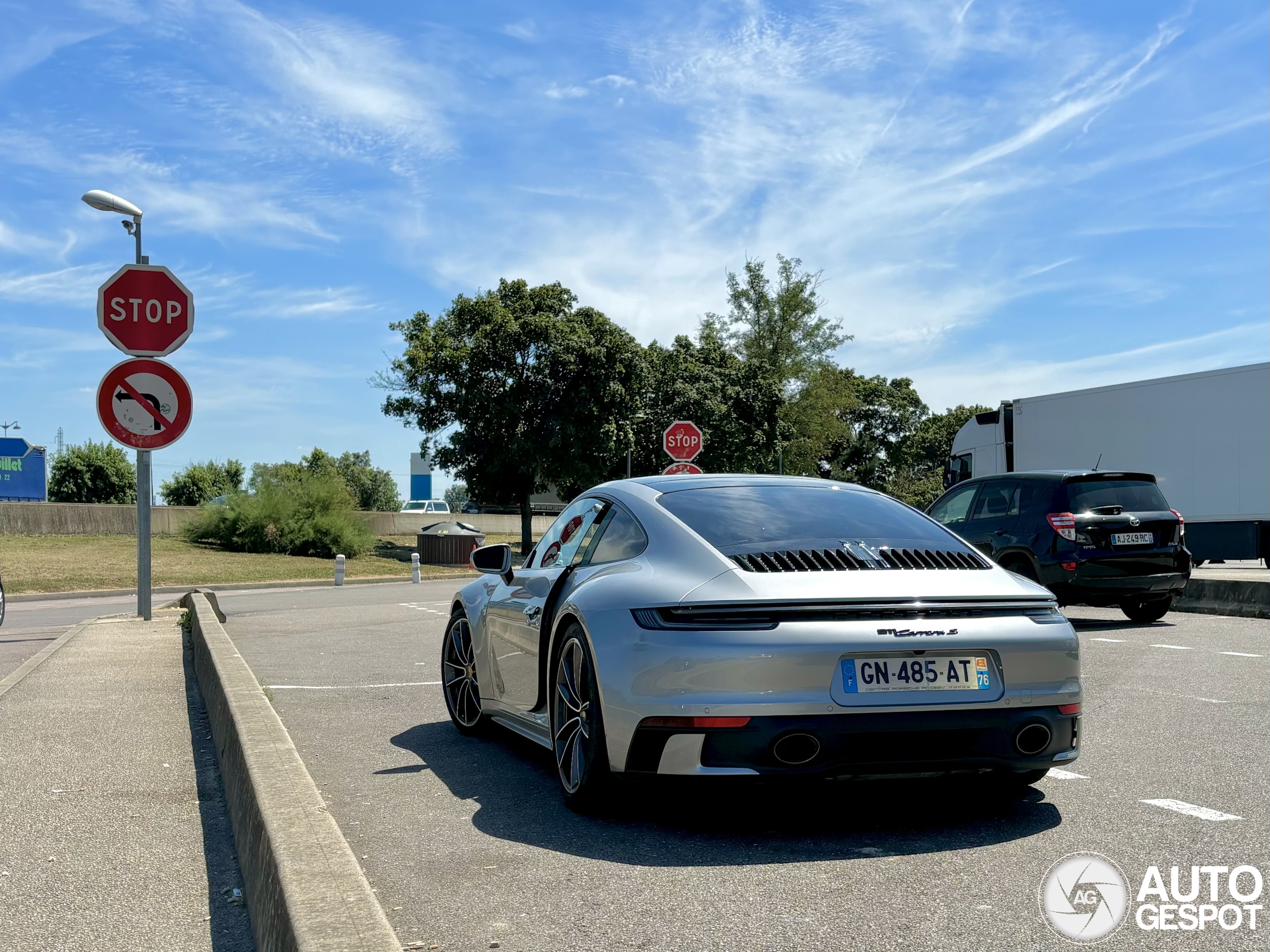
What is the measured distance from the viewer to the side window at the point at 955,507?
14.2 meters

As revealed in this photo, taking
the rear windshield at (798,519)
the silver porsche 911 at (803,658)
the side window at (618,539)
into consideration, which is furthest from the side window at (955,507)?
the silver porsche 911 at (803,658)

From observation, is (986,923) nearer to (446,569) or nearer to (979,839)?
(979,839)

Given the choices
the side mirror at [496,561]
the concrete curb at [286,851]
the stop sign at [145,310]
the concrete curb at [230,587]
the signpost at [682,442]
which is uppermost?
the stop sign at [145,310]

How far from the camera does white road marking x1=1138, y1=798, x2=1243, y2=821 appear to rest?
176 inches

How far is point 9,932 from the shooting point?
11.4 ft

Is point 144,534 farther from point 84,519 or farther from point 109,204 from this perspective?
point 84,519

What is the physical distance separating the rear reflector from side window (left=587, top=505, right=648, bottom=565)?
0.90 m

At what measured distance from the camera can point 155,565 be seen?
32.2 meters

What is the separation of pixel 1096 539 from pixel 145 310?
33.3 ft

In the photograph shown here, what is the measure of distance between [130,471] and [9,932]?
10919 cm

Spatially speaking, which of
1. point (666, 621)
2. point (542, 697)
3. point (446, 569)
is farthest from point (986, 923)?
point (446, 569)

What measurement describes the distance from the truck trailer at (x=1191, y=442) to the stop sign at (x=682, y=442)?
17.9ft

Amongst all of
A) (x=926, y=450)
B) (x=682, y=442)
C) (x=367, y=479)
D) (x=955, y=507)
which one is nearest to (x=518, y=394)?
(x=682, y=442)

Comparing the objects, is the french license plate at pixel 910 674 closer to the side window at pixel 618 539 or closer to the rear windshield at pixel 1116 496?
the side window at pixel 618 539
